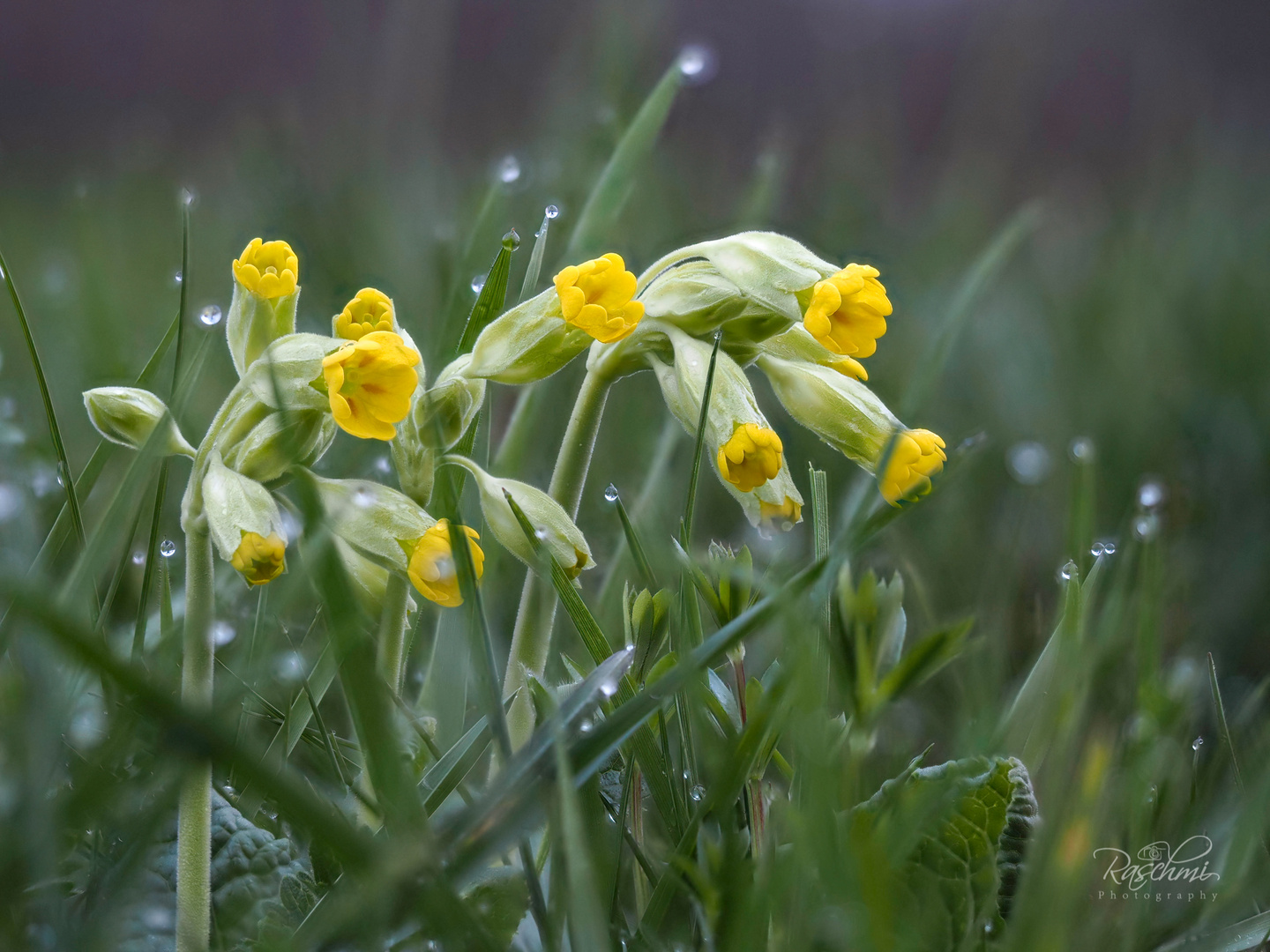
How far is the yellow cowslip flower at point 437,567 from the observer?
67cm

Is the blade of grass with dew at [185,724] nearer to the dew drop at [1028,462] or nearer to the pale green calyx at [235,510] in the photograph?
the pale green calyx at [235,510]

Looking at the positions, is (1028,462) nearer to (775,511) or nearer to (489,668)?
(775,511)

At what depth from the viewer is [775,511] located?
2.57ft

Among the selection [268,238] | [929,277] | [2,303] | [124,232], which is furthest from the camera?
[124,232]

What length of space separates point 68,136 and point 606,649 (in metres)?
4.22

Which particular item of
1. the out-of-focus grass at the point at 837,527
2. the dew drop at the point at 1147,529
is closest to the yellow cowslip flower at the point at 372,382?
the out-of-focus grass at the point at 837,527

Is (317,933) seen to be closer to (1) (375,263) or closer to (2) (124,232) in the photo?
(1) (375,263)

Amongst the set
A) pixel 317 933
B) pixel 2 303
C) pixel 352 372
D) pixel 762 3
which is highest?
pixel 762 3

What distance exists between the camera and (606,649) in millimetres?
672

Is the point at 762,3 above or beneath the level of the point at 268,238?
above

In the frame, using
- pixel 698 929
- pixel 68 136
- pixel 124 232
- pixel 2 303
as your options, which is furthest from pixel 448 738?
pixel 68 136

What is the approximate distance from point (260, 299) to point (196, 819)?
340 millimetres

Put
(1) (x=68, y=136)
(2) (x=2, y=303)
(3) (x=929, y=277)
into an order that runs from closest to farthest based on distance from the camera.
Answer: (2) (x=2, y=303)
(3) (x=929, y=277)
(1) (x=68, y=136)

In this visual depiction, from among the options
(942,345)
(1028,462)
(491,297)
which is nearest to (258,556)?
(491,297)
